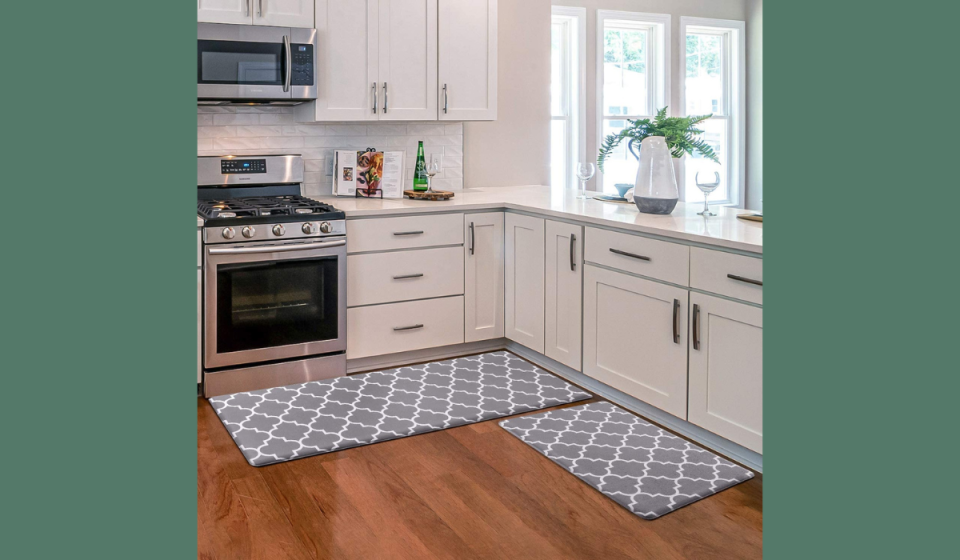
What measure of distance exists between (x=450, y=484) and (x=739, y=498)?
38.5 inches

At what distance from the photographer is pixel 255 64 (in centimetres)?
387

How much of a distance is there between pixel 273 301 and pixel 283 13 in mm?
1409

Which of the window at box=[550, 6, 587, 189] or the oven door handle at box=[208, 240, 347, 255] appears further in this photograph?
the window at box=[550, 6, 587, 189]

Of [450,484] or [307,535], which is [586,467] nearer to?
[450,484]

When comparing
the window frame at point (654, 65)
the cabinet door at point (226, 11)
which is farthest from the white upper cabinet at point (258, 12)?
the window frame at point (654, 65)

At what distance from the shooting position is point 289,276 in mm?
3789

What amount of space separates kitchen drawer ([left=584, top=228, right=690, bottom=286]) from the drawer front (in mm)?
853

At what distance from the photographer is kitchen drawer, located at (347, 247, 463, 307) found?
3992mm

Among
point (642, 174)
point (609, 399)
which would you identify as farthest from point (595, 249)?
point (609, 399)

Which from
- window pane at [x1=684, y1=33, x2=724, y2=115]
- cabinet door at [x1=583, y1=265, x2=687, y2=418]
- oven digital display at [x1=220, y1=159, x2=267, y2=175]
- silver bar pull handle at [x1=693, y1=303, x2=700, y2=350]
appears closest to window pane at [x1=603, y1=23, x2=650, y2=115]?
window pane at [x1=684, y1=33, x2=724, y2=115]

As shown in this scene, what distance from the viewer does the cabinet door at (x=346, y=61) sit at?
404cm

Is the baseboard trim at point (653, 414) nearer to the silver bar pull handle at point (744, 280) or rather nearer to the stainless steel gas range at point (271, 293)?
the silver bar pull handle at point (744, 280)

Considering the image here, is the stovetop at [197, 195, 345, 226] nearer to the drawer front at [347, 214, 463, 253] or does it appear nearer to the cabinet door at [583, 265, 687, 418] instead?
the drawer front at [347, 214, 463, 253]

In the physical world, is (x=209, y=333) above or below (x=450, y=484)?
above
